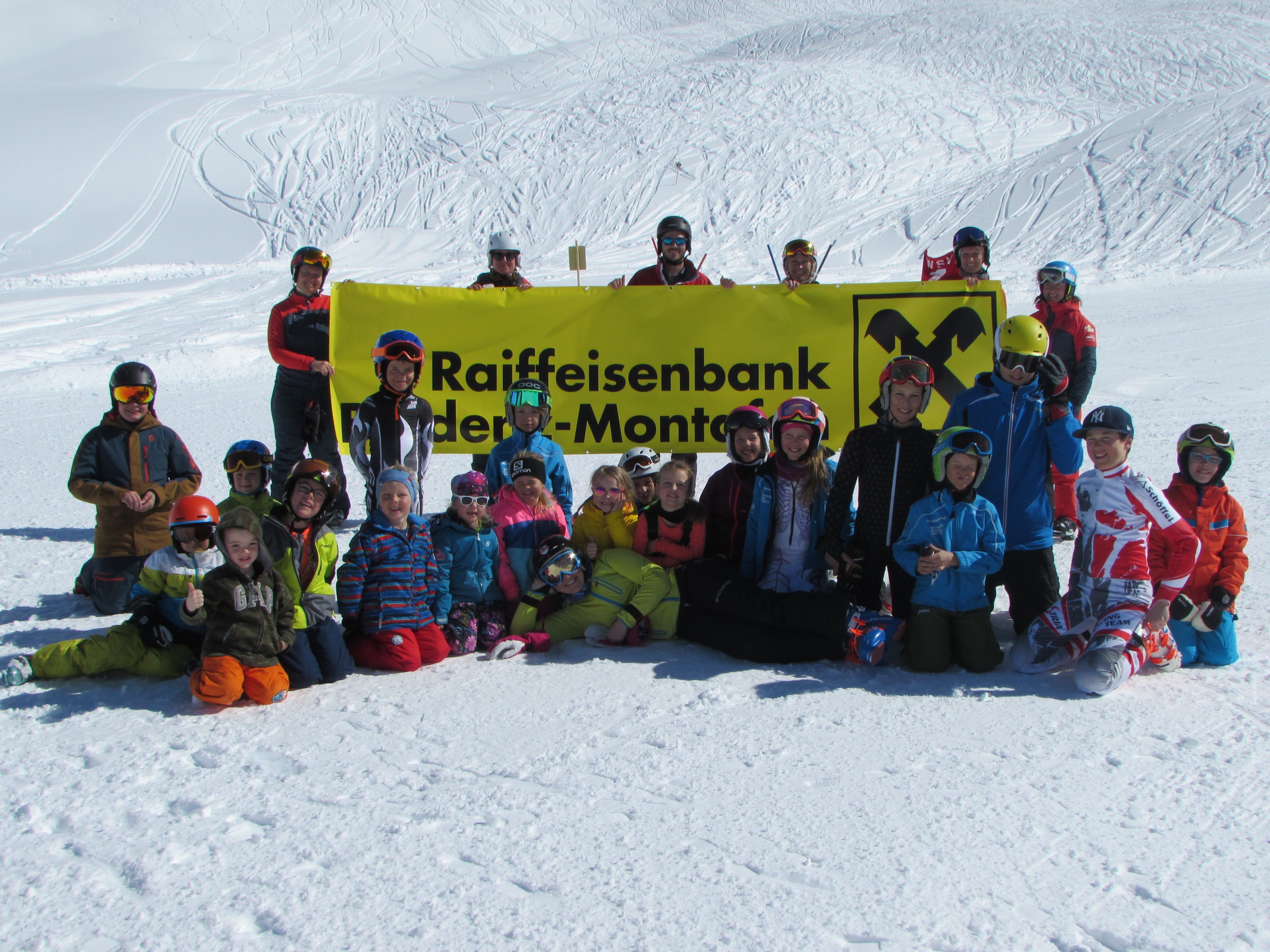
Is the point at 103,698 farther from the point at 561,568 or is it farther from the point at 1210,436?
the point at 1210,436

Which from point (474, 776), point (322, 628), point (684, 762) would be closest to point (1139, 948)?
point (684, 762)

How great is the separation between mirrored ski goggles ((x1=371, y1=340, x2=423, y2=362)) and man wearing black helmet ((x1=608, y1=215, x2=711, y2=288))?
145 cm

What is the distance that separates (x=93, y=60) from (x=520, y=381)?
59497 mm

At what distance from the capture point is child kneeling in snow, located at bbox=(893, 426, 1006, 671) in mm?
3982

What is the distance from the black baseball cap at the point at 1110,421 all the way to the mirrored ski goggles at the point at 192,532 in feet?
12.2

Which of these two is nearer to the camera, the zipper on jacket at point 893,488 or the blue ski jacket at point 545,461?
the zipper on jacket at point 893,488

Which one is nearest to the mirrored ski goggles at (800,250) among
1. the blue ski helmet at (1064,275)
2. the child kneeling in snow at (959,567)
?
the blue ski helmet at (1064,275)

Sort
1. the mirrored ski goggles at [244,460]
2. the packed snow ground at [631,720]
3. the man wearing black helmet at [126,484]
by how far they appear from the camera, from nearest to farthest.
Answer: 1. the packed snow ground at [631,720]
2. the mirrored ski goggles at [244,460]
3. the man wearing black helmet at [126,484]

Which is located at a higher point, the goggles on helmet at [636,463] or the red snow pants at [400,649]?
the goggles on helmet at [636,463]

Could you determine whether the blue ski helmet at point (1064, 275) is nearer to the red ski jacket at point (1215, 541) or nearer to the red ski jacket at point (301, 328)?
the red ski jacket at point (1215, 541)

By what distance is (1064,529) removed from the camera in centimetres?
584

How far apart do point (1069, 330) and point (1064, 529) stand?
48.2 inches

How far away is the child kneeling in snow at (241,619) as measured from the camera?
3703mm

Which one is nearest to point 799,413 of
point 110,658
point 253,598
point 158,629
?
point 253,598
